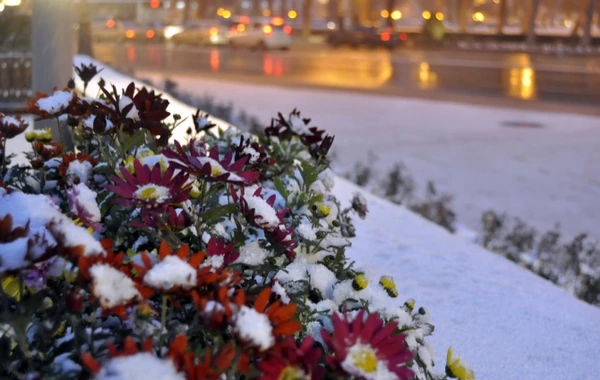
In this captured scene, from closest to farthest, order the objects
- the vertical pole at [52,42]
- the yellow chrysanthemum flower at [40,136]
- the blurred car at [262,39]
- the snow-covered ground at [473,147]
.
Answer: the yellow chrysanthemum flower at [40,136] → the vertical pole at [52,42] → the snow-covered ground at [473,147] → the blurred car at [262,39]

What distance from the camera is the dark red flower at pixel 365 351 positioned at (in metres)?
1.23

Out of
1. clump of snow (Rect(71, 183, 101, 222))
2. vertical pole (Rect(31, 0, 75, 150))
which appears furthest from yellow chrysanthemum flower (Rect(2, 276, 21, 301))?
vertical pole (Rect(31, 0, 75, 150))

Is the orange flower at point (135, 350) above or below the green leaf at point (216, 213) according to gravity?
below

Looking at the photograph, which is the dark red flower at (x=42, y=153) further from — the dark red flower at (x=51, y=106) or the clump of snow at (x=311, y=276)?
the clump of snow at (x=311, y=276)

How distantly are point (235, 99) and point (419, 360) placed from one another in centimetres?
1221

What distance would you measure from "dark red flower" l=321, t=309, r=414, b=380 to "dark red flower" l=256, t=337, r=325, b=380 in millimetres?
35

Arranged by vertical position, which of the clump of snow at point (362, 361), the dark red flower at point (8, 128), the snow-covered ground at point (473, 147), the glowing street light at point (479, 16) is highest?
the glowing street light at point (479, 16)

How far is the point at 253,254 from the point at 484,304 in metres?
1.87

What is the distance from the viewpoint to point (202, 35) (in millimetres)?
32719

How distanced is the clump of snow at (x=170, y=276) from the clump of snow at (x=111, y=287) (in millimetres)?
49

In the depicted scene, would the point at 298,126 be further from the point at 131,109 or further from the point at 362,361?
the point at 362,361

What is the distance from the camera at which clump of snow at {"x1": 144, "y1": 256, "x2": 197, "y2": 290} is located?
1281mm

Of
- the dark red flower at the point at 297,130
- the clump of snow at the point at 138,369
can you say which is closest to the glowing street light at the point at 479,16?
the dark red flower at the point at 297,130

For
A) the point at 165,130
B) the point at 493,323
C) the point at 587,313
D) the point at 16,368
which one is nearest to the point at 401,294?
the point at 493,323
